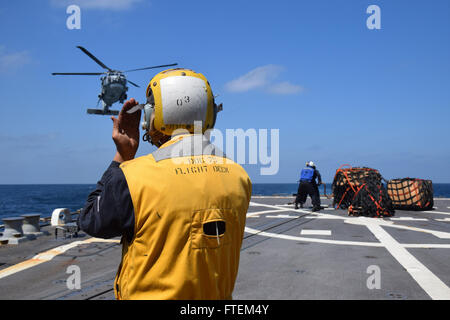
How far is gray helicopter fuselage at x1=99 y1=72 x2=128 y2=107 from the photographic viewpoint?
22734 mm

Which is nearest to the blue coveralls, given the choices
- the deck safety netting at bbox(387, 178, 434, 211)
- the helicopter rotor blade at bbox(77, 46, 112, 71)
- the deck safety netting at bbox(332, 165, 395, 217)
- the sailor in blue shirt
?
the sailor in blue shirt

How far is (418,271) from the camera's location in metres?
5.45

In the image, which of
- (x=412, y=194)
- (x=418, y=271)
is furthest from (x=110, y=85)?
(x=418, y=271)

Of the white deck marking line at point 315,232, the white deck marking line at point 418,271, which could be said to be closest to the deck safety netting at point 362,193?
the white deck marking line at point 315,232

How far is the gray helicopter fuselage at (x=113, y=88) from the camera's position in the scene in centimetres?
2273

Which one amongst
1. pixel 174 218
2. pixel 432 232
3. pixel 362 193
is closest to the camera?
pixel 174 218

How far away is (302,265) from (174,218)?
4.83 metres

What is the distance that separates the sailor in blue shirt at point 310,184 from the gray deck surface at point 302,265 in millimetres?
5019

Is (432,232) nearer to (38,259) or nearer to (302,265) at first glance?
(302,265)

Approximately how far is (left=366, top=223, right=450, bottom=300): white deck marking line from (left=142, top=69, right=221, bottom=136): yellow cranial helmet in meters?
4.01

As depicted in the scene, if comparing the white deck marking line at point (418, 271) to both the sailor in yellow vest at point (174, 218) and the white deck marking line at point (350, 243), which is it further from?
the sailor in yellow vest at point (174, 218)

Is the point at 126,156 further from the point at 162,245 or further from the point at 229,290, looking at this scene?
the point at 229,290
